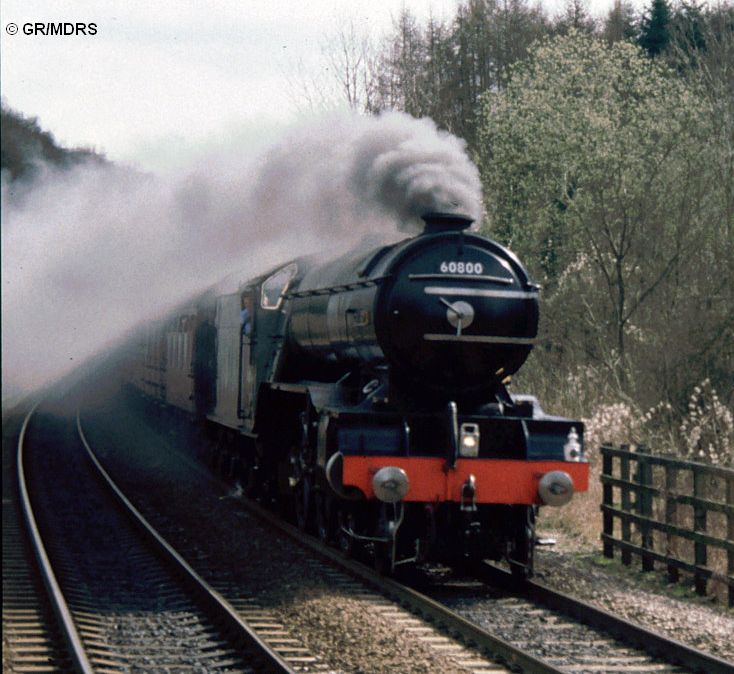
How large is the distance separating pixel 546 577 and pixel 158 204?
831 centimetres

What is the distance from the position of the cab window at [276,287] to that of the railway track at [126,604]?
2724 millimetres

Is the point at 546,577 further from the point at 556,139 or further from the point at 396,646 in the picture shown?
the point at 556,139

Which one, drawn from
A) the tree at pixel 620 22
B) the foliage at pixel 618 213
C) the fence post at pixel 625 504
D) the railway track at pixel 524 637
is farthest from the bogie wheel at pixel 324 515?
the tree at pixel 620 22

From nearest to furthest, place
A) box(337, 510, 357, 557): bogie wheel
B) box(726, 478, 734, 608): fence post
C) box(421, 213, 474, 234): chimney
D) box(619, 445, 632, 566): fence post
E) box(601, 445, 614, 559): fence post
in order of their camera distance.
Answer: box(726, 478, 734, 608): fence post
box(421, 213, 474, 234): chimney
box(337, 510, 357, 557): bogie wheel
box(619, 445, 632, 566): fence post
box(601, 445, 614, 559): fence post

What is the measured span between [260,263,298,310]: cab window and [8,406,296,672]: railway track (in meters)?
2.72

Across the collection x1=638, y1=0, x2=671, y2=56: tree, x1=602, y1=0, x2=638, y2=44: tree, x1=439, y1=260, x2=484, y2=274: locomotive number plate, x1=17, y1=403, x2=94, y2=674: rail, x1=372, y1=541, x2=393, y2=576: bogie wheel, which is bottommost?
x1=17, y1=403, x2=94, y2=674: rail

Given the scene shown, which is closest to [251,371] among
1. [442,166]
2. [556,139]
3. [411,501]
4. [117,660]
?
[442,166]

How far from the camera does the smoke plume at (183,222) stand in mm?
5109

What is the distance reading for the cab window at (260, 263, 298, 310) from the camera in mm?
13273

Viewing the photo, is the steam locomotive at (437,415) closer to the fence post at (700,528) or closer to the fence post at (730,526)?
the fence post at (700,528)

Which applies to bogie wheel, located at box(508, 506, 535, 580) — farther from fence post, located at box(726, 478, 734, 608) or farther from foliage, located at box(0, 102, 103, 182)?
foliage, located at box(0, 102, 103, 182)

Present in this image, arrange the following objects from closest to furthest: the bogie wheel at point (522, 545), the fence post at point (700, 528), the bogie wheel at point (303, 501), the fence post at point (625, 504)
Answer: the fence post at point (700, 528)
the bogie wheel at point (522, 545)
the fence post at point (625, 504)
the bogie wheel at point (303, 501)

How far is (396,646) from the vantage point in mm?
7461

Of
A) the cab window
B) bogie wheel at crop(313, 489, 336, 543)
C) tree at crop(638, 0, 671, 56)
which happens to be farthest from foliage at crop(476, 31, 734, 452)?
tree at crop(638, 0, 671, 56)
